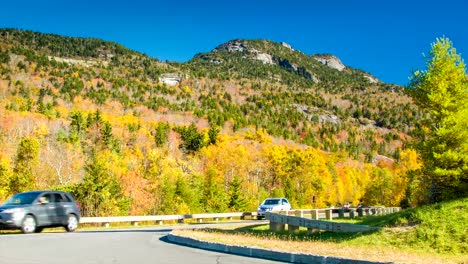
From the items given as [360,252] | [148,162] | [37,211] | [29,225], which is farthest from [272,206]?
[148,162]

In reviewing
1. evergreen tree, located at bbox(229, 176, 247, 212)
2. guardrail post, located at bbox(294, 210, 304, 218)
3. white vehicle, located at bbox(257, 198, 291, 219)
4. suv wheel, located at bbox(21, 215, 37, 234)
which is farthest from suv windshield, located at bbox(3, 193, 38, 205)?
evergreen tree, located at bbox(229, 176, 247, 212)

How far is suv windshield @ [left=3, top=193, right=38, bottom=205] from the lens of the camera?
19941 mm

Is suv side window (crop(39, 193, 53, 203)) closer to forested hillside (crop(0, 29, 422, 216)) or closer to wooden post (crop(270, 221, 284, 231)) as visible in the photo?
wooden post (crop(270, 221, 284, 231))

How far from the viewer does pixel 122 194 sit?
2498 inches

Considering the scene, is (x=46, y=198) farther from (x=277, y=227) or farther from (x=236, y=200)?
(x=236, y=200)

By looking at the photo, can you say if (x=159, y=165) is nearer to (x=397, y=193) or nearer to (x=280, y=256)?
(x=397, y=193)

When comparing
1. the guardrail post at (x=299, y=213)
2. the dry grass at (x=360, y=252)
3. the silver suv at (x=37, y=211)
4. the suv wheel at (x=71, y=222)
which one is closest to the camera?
the dry grass at (x=360, y=252)

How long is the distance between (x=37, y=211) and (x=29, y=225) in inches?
23.9

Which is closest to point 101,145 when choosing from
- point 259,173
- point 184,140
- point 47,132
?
point 47,132

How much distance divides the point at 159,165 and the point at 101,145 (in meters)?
40.3

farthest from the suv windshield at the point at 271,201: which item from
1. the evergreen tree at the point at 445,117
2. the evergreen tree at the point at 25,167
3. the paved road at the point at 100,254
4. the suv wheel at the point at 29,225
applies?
the evergreen tree at the point at 25,167

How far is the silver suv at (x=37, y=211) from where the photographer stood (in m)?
19.3

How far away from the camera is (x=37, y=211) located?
20.2 meters

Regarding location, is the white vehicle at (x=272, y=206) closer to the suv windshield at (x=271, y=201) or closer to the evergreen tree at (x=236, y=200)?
the suv windshield at (x=271, y=201)
